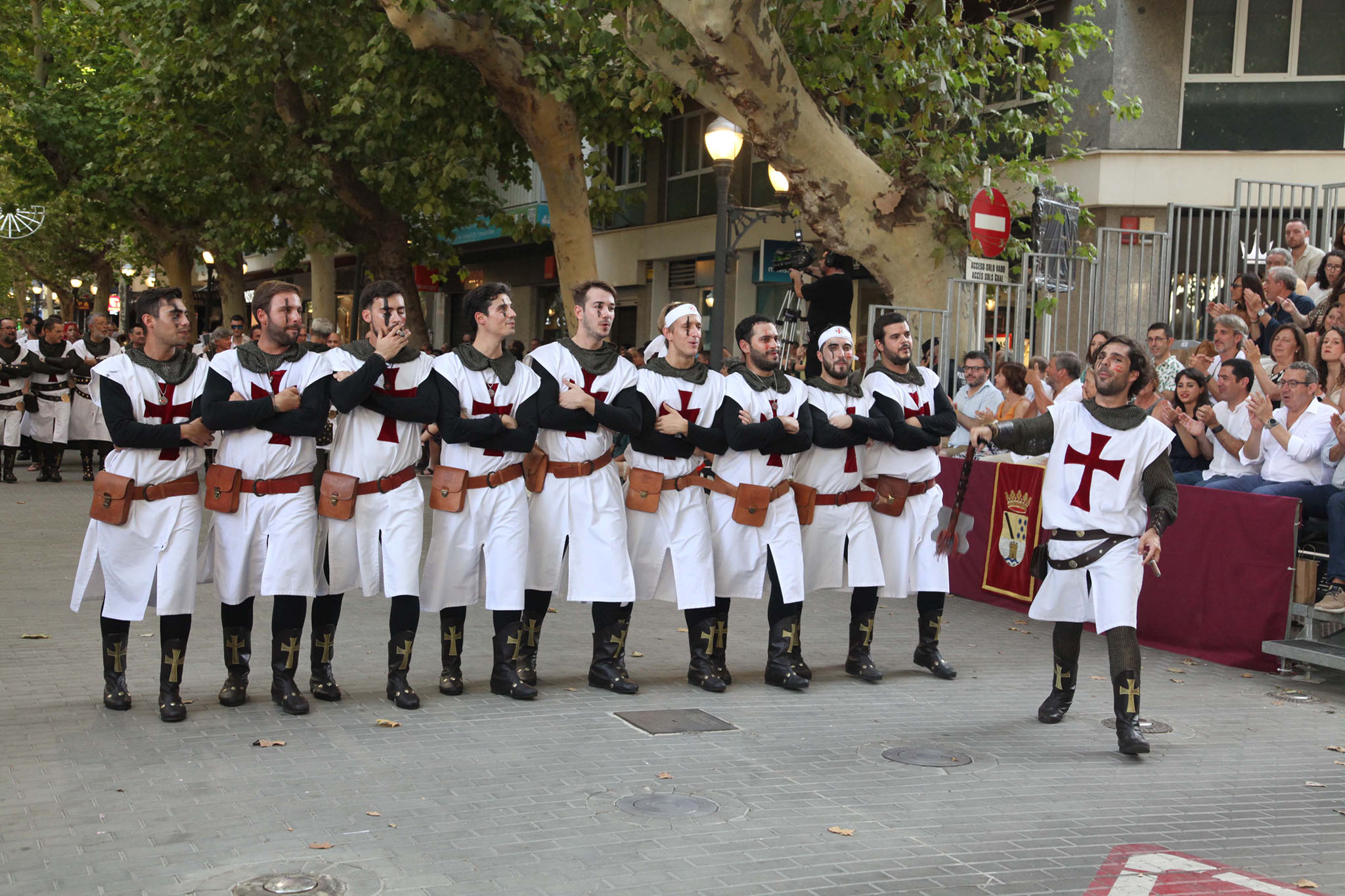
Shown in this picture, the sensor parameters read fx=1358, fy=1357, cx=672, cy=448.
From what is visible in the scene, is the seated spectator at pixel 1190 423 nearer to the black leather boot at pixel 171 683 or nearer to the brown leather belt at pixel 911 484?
the brown leather belt at pixel 911 484

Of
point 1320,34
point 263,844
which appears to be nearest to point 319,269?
point 1320,34

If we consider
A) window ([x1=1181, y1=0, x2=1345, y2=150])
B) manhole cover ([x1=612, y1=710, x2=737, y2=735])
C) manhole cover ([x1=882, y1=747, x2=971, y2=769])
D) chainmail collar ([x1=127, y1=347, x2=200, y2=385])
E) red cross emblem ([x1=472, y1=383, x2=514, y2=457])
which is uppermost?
window ([x1=1181, y1=0, x2=1345, y2=150])

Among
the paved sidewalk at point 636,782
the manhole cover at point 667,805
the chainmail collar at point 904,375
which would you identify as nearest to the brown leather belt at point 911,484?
the chainmail collar at point 904,375

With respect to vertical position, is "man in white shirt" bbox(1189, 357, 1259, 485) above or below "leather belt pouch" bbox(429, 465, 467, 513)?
above

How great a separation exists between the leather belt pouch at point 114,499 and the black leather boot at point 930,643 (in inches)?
184

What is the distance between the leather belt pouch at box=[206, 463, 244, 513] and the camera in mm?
6804

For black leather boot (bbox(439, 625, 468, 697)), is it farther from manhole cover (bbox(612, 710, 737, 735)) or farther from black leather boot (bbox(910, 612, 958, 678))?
black leather boot (bbox(910, 612, 958, 678))

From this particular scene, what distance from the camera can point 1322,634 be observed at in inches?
347

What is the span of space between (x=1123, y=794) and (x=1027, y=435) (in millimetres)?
1993

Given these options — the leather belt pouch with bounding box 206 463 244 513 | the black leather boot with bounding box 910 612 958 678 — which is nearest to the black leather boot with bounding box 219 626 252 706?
the leather belt pouch with bounding box 206 463 244 513

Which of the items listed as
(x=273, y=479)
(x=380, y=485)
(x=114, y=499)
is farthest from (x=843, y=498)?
(x=114, y=499)

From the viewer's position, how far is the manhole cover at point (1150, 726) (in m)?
7.27

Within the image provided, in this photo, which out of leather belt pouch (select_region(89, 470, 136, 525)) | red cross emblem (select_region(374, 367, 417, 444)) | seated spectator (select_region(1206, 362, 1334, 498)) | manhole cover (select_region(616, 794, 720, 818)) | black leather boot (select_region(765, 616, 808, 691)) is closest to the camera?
manhole cover (select_region(616, 794, 720, 818))

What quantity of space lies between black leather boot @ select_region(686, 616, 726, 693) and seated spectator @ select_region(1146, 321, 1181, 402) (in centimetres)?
575
